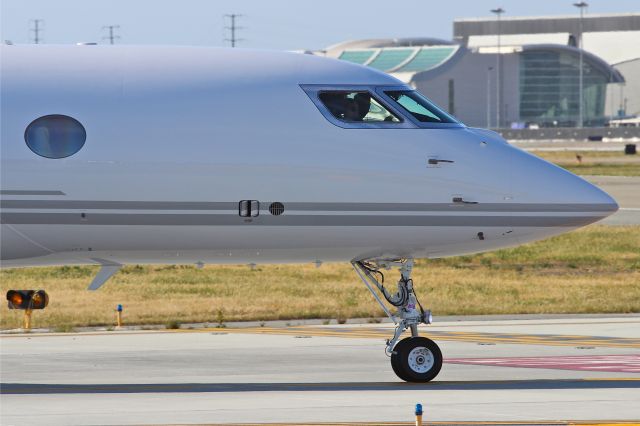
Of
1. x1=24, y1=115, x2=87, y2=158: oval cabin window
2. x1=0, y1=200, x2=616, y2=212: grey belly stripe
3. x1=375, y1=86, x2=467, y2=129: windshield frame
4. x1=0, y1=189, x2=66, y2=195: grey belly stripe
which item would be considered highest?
x1=375, y1=86, x2=467, y2=129: windshield frame

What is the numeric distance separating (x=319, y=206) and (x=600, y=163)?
96.9 meters

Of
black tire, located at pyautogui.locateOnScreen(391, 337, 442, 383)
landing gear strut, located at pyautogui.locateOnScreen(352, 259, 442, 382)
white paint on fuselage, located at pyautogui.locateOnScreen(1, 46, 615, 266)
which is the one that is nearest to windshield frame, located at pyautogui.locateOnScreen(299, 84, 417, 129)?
white paint on fuselage, located at pyautogui.locateOnScreen(1, 46, 615, 266)

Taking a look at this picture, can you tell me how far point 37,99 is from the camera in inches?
822

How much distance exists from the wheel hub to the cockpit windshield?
3.63m

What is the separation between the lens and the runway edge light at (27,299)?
2319cm

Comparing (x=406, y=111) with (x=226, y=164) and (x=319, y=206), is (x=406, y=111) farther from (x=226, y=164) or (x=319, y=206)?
(x=226, y=164)

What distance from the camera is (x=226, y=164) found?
68.9 feet

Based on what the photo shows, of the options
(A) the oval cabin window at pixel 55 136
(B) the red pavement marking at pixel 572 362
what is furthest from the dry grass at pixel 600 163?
(A) the oval cabin window at pixel 55 136

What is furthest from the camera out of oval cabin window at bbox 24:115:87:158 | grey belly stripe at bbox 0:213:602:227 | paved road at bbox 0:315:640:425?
grey belly stripe at bbox 0:213:602:227

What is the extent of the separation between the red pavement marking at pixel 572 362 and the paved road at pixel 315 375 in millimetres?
22

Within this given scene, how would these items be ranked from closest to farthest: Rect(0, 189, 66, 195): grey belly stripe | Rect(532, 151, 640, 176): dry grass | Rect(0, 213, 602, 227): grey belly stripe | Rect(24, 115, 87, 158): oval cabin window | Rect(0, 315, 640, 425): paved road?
Rect(0, 315, 640, 425): paved road
Rect(0, 189, 66, 195): grey belly stripe
Rect(24, 115, 87, 158): oval cabin window
Rect(0, 213, 602, 227): grey belly stripe
Rect(532, 151, 640, 176): dry grass

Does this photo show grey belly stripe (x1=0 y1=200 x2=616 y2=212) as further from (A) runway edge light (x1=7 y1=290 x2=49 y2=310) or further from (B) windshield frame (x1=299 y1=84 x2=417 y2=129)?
(A) runway edge light (x1=7 y1=290 x2=49 y2=310)

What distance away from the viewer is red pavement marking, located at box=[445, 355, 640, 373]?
2428 cm

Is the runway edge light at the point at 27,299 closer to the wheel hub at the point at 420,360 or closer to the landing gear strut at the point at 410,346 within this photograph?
the landing gear strut at the point at 410,346
